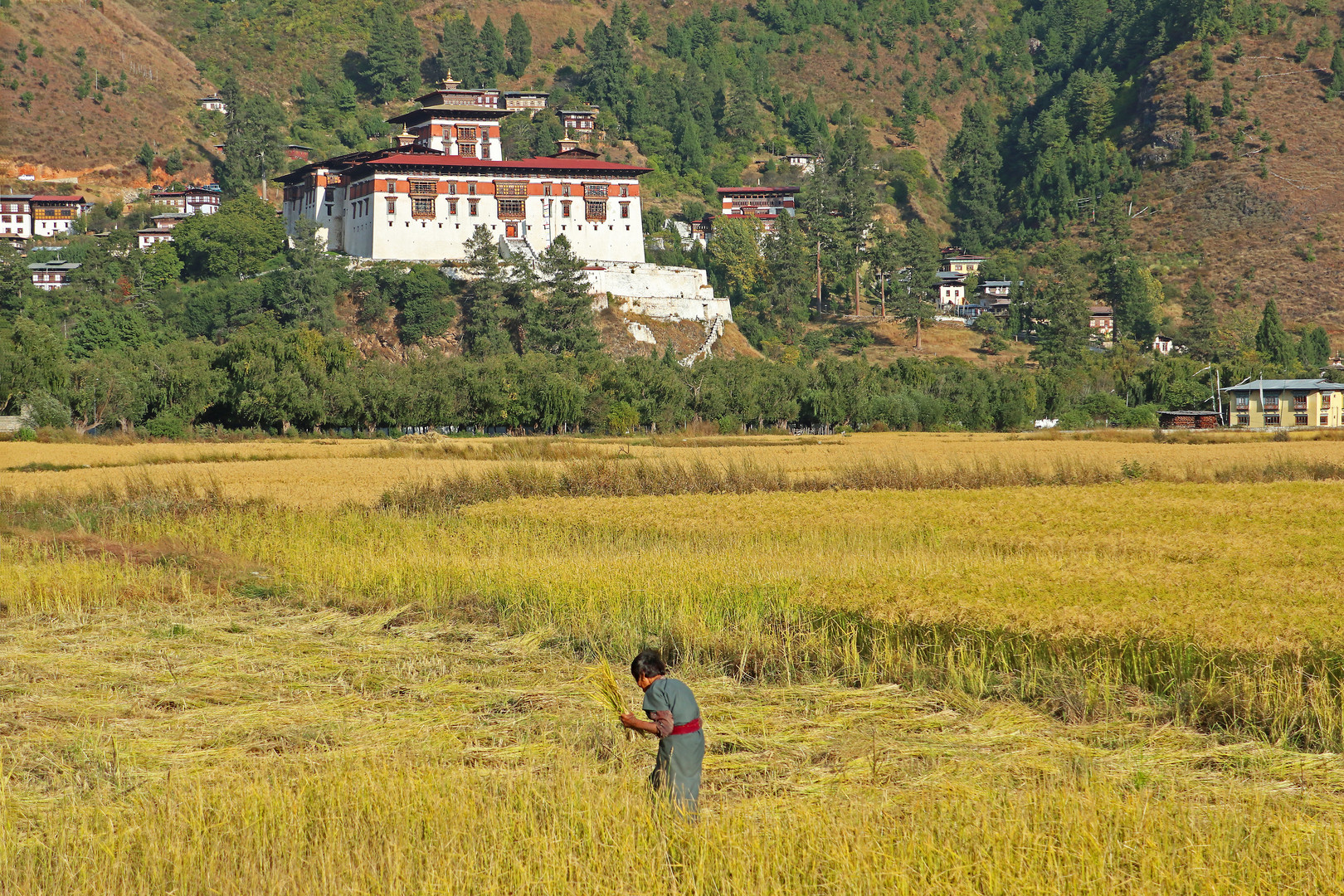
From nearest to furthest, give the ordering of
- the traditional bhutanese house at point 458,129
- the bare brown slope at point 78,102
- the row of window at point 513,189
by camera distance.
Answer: the row of window at point 513,189, the traditional bhutanese house at point 458,129, the bare brown slope at point 78,102

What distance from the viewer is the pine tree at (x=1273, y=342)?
417ft

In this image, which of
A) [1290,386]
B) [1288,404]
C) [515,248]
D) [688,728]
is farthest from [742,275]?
[688,728]

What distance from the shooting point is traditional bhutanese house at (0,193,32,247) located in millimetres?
149375

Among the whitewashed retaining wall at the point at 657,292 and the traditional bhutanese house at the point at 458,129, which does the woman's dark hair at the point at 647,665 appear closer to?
the whitewashed retaining wall at the point at 657,292

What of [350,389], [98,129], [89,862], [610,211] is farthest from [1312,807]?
[98,129]

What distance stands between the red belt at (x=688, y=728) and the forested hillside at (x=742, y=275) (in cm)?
7610

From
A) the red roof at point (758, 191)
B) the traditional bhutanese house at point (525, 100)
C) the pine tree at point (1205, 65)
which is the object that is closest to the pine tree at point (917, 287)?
the red roof at point (758, 191)

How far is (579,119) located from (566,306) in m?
64.6

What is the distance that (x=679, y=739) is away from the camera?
34.8 feet

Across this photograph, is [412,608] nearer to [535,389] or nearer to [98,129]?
[535,389]

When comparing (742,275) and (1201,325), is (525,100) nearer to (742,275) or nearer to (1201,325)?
(742,275)

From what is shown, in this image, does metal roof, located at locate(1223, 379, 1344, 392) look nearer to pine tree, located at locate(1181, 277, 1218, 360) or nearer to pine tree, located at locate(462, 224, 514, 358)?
pine tree, located at locate(1181, 277, 1218, 360)

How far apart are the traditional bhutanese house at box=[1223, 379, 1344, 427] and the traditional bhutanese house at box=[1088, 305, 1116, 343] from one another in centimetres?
4268

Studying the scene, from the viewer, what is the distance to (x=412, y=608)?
70.5ft
